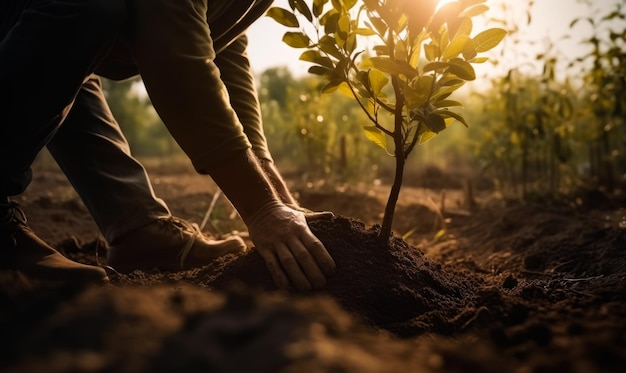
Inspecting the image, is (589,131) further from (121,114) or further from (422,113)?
(121,114)

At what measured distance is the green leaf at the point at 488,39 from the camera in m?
1.90

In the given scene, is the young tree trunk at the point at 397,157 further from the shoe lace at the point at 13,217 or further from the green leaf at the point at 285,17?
the shoe lace at the point at 13,217

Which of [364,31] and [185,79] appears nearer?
[185,79]

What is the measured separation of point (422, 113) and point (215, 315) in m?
1.17

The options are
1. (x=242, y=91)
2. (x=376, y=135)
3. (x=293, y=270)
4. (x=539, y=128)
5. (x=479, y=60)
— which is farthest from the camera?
(x=539, y=128)

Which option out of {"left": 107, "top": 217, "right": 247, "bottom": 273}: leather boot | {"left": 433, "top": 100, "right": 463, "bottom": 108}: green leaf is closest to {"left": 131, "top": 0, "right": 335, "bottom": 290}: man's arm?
{"left": 433, "top": 100, "right": 463, "bottom": 108}: green leaf

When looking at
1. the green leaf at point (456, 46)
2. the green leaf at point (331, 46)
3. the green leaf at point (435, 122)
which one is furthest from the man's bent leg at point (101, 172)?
the green leaf at point (456, 46)

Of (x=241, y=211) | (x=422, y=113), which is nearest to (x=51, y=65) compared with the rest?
(x=241, y=211)

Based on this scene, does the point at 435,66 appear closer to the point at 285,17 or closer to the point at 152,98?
the point at 285,17

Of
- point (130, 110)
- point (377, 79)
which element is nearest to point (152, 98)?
point (377, 79)

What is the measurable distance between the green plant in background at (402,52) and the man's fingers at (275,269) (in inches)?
17.9

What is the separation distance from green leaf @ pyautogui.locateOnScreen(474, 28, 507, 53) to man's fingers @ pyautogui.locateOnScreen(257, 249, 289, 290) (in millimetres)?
950

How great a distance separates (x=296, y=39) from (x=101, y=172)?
3.62 ft

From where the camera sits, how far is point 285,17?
6.77 ft
